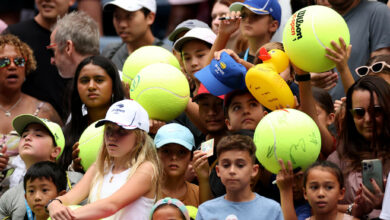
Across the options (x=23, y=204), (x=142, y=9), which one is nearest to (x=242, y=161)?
(x=23, y=204)

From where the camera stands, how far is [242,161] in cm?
643

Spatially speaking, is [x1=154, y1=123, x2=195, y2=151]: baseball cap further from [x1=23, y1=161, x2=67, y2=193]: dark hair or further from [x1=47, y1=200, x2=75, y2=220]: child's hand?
[x1=47, y1=200, x2=75, y2=220]: child's hand

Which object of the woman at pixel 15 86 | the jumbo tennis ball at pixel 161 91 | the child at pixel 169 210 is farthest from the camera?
the woman at pixel 15 86

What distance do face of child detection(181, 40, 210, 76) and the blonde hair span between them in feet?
5.11

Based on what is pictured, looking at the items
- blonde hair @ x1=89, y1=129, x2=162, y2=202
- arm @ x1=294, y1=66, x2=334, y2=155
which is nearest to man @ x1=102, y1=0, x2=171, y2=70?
blonde hair @ x1=89, y1=129, x2=162, y2=202

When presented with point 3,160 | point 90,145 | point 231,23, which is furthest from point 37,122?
point 231,23

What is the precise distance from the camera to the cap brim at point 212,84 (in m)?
7.58

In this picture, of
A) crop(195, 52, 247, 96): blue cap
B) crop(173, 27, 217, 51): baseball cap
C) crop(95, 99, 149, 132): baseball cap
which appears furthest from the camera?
crop(173, 27, 217, 51): baseball cap

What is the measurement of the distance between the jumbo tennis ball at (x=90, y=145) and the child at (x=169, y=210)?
3.60 feet

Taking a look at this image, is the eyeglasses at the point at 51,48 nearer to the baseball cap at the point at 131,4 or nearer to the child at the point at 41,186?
the baseball cap at the point at 131,4

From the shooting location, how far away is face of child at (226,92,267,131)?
743cm

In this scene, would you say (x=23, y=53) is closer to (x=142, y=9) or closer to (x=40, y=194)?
(x=142, y=9)

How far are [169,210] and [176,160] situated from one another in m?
0.93

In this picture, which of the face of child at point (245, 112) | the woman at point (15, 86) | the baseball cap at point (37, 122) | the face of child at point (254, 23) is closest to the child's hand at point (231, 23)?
the face of child at point (254, 23)
